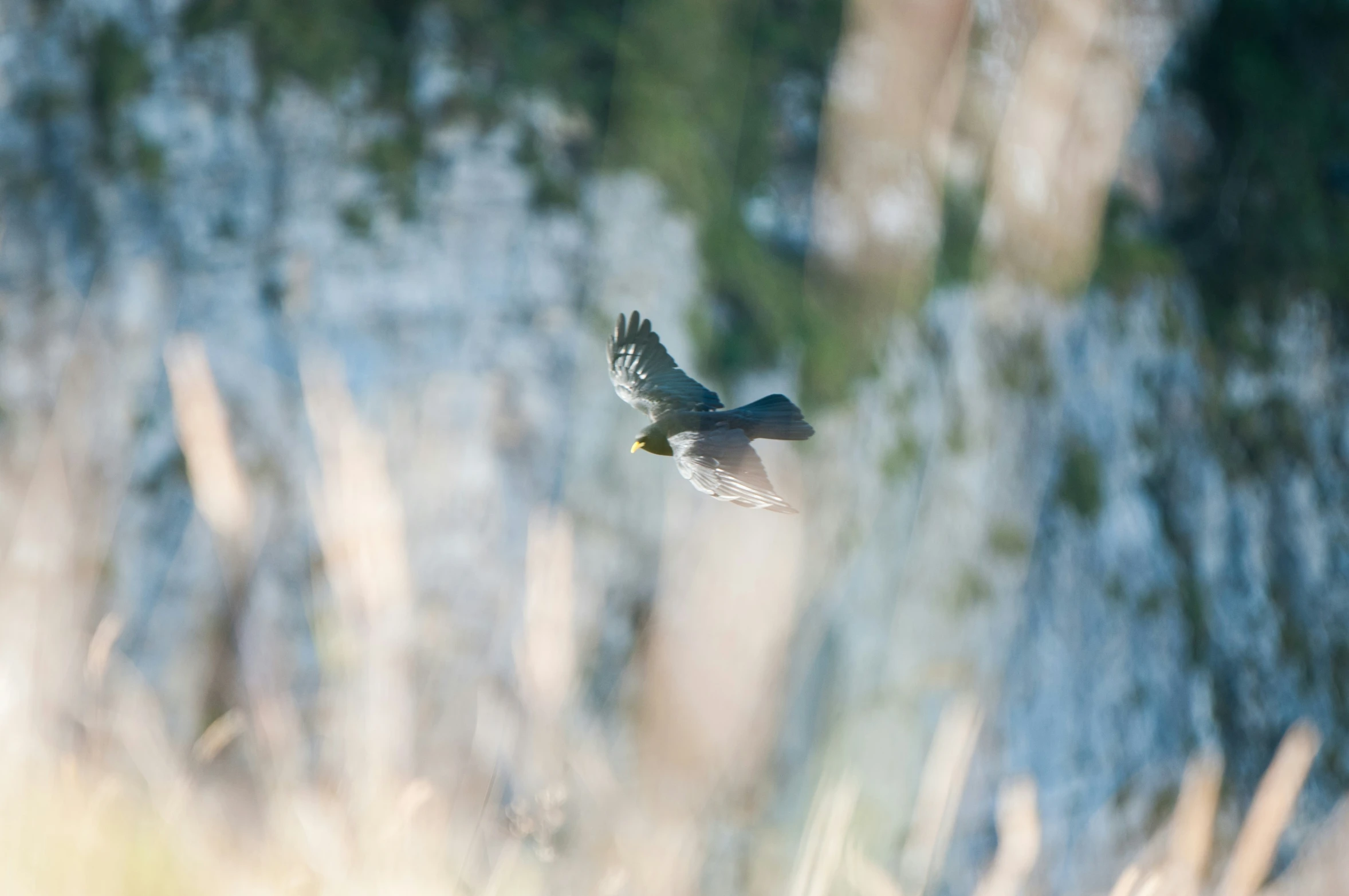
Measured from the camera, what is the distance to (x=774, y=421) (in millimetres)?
2027

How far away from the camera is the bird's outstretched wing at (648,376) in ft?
7.61

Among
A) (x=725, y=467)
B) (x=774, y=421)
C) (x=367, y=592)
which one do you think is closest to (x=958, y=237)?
(x=774, y=421)

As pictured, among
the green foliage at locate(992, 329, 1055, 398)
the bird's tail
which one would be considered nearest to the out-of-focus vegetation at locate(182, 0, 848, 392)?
the green foliage at locate(992, 329, 1055, 398)

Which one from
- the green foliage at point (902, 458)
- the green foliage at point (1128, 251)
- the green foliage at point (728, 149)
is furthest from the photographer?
the green foliage at point (1128, 251)

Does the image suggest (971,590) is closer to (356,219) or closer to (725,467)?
(356,219)

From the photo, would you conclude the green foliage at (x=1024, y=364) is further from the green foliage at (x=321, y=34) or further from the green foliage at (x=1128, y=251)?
the green foliage at (x=321, y=34)

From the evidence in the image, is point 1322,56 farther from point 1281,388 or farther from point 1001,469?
point 1001,469

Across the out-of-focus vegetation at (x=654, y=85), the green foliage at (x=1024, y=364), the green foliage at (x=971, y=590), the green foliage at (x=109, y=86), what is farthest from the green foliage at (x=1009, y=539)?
the green foliage at (x=109, y=86)

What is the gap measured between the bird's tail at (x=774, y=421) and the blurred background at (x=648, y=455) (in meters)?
0.54

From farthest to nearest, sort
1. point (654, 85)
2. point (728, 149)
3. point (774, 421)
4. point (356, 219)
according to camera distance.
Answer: point (728, 149) < point (654, 85) < point (356, 219) < point (774, 421)

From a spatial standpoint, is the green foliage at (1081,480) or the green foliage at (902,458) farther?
the green foliage at (1081,480)

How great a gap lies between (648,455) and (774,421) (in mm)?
4672

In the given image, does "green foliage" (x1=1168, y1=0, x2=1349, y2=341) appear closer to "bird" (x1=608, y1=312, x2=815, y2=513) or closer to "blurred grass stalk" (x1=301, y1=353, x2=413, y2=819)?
"bird" (x1=608, y1=312, x2=815, y2=513)

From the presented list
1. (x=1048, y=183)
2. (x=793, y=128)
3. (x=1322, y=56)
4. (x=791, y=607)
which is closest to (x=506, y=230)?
(x=793, y=128)
